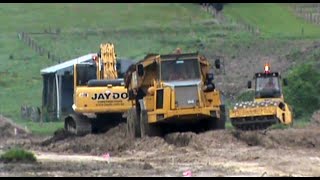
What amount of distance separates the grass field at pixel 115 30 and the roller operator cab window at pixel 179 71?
22630 mm

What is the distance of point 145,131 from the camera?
36.9 m

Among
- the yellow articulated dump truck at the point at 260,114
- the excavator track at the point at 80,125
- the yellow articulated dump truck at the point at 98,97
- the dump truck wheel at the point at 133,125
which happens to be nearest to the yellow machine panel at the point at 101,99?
the yellow articulated dump truck at the point at 98,97

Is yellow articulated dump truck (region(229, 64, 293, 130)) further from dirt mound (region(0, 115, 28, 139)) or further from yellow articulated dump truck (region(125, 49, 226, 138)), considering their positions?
dirt mound (region(0, 115, 28, 139))

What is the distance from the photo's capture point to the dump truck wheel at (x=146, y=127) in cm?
3684

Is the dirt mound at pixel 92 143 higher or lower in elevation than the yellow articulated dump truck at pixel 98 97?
lower

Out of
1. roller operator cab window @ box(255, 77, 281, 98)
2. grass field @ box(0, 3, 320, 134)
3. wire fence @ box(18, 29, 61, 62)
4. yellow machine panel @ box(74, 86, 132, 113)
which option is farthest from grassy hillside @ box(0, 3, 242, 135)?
roller operator cab window @ box(255, 77, 281, 98)

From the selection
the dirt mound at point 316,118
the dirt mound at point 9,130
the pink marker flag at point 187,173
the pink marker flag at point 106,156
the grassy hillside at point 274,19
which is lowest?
the dirt mound at point 9,130

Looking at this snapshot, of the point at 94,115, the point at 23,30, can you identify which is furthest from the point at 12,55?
the point at 94,115

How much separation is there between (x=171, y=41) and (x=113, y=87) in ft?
132

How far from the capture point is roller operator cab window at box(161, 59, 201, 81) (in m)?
36.7

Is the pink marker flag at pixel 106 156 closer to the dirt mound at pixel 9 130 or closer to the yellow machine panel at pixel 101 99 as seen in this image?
the yellow machine panel at pixel 101 99

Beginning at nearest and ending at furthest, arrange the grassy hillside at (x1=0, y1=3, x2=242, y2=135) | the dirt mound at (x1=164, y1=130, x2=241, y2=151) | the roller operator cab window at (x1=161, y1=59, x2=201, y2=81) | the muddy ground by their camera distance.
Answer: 1. the muddy ground
2. the dirt mound at (x1=164, y1=130, x2=241, y2=151)
3. the roller operator cab window at (x1=161, y1=59, x2=201, y2=81)
4. the grassy hillside at (x1=0, y1=3, x2=242, y2=135)

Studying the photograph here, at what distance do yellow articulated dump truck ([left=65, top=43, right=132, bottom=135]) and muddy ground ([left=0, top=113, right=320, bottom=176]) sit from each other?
0.86m

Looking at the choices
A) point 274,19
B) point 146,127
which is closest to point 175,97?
point 146,127
